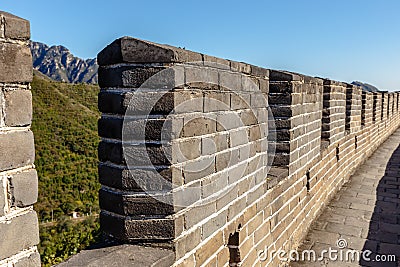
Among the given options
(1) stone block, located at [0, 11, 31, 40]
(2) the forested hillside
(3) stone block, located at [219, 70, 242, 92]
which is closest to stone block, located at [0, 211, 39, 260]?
(1) stone block, located at [0, 11, 31, 40]

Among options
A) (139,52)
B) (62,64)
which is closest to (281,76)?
(139,52)

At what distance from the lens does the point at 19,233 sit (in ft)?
3.16

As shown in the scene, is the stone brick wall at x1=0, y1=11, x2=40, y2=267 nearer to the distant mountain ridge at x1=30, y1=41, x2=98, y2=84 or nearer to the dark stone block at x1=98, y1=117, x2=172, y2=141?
the dark stone block at x1=98, y1=117, x2=172, y2=141

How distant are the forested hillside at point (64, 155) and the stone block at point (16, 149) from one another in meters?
20.5

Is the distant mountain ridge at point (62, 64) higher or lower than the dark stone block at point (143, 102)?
higher

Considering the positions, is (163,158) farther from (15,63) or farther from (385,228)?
(385,228)

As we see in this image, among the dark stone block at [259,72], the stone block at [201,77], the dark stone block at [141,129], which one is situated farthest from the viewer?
the dark stone block at [259,72]

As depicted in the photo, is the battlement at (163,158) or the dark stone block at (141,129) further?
the dark stone block at (141,129)

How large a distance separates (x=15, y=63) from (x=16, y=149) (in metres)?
0.23

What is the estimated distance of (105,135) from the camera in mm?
1567

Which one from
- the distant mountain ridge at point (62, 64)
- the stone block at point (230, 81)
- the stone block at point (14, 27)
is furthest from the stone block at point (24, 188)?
the distant mountain ridge at point (62, 64)

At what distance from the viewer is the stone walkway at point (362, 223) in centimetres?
316

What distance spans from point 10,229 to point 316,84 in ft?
11.2

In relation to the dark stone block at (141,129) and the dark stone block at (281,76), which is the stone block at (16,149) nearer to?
the dark stone block at (141,129)
